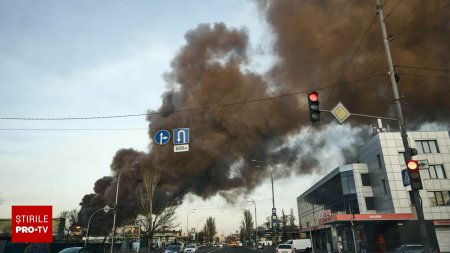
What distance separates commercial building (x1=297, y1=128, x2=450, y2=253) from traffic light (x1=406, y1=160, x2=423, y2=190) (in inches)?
1034

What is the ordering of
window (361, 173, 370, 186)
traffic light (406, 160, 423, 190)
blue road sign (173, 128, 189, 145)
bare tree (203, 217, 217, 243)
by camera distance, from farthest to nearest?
bare tree (203, 217, 217, 243)
window (361, 173, 370, 186)
blue road sign (173, 128, 189, 145)
traffic light (406, 160, 423, 190)

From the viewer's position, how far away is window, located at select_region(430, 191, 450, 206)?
132 ft

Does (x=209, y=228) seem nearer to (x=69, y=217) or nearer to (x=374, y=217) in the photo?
(x=69, y=217)

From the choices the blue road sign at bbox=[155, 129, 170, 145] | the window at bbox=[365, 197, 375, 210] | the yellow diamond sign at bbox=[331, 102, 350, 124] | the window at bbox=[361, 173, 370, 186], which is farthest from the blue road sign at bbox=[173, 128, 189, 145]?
the window at bbox=[365, 197, 375, 210]

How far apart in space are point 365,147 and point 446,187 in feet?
36.1

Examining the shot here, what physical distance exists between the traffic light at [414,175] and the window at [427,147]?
36793 millimetres

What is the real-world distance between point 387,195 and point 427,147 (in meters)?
8.01

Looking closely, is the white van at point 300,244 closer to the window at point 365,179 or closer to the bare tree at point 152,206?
the window at point 365,179

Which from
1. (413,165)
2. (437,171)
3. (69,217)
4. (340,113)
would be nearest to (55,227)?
(69,217)

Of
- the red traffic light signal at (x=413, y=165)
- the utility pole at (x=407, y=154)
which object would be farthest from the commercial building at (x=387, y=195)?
the red traffic light signal at (x=413, y=165)

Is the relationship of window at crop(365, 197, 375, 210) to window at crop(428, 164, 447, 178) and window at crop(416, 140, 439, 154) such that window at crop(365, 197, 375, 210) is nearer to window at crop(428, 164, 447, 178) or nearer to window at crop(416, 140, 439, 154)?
window at crop(428, 164, 447, 178)

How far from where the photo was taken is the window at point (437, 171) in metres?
41.0

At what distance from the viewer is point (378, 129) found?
46.1 m

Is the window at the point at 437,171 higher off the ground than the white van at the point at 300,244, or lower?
higher
